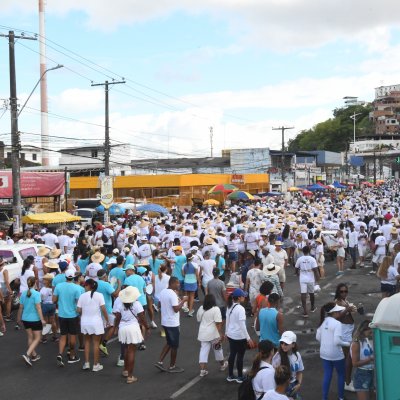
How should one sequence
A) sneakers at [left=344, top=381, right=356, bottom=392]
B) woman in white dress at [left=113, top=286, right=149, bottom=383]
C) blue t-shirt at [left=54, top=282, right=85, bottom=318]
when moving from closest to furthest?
sneakers at [left=344, top=381, right=356, bottom=392] < woman in white dress at [left=113, top=286, right=149, bottom=383] < blue t-shirt at [left=54, top=282, right=85, bottom=318]

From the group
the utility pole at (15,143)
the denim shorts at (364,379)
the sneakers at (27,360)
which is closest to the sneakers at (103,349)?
the sneakers at (27,360)

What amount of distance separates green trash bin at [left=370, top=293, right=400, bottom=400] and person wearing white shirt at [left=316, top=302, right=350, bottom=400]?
1.59m

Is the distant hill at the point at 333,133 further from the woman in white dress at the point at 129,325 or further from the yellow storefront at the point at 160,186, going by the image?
the woman in white dress at the point at 129,325

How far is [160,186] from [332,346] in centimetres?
3924

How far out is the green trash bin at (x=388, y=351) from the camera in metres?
5.26

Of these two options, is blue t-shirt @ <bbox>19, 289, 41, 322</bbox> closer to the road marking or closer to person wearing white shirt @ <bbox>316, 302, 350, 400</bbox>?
the road marking

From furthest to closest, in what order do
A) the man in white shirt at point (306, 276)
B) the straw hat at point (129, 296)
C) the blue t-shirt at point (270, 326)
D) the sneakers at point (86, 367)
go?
the man in white shirt at point (306, 276)
the sneakers at point (86, 367)
the straw hat at point (129, 296)
the blue t-shirt at point (270, 326)

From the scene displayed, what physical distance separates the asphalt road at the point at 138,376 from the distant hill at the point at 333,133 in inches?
5296

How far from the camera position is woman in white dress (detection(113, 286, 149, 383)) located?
8148 millimetres

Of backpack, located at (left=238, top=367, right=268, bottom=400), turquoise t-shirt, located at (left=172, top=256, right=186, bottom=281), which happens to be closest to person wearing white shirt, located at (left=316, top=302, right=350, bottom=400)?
backpack, located at (left=238, top=367, right=268, bottom=400)

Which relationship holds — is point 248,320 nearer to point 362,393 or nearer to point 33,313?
point 33,313

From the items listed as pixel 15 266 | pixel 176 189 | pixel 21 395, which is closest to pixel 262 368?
pixel 21 395

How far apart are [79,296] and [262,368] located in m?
4.37

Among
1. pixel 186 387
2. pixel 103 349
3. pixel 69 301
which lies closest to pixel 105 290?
pixel 69 301
